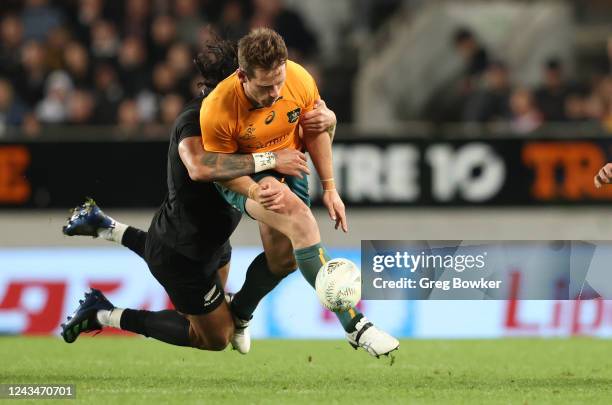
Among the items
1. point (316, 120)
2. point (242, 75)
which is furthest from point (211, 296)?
point (242, 75)

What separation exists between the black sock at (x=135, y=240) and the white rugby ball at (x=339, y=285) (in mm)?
2046

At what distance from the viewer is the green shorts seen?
786 centimetres

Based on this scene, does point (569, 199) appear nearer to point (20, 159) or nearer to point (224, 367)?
point (20, 159)

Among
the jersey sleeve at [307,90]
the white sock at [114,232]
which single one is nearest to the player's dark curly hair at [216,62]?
the jersey sleeve at [307,90]

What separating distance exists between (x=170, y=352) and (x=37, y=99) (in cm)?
706

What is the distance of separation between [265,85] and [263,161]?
1.74 feet

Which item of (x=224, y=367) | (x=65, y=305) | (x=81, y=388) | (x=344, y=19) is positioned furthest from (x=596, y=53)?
(x=81, y=388)

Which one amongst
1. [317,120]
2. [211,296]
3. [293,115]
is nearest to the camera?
[293,115]

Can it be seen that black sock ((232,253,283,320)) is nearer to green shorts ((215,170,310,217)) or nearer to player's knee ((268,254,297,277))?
player's knee ((268,254,297,277))

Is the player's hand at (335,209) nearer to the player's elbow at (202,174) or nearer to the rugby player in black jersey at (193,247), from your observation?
the rugby player in black jersey at (193,247)

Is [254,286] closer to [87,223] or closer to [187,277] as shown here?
[187,277]

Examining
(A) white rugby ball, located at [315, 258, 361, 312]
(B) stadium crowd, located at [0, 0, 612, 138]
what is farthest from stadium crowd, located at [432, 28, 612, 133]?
(A) white rugby ball, located at [315, 258, 361, 312]

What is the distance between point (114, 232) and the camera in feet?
30.5

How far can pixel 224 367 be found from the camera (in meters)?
9.45
